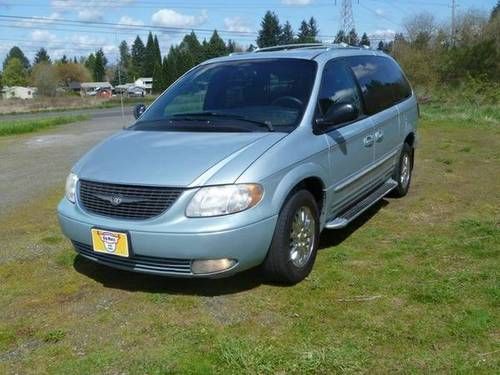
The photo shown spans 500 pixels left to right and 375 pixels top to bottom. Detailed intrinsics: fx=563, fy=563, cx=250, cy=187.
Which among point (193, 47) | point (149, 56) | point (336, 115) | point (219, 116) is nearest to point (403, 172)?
point (336, 115)

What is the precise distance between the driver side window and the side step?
92 centimetres

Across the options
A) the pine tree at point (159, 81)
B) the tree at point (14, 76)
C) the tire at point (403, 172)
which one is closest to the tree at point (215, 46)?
the pine tree at point (159, 81)

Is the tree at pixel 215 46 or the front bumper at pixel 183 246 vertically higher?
the tree at pixel 215 46

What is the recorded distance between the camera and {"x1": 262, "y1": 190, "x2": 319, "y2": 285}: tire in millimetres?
3979

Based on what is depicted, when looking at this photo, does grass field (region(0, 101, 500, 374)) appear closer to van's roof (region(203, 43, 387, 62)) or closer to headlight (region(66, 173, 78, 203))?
headlight (region(66, 173, 78, 203))

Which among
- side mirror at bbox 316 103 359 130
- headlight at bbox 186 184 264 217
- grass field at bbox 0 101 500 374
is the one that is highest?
side mirror at bbox 316 103 359 130

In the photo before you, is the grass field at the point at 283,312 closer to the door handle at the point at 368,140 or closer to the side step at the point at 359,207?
the side step at the point at 359,207

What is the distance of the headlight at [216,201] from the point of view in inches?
144

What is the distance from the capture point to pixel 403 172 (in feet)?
23.0

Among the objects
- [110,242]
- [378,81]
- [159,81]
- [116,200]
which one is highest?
[159,81]

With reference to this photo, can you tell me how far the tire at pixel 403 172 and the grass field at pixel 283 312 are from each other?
103 centimetres

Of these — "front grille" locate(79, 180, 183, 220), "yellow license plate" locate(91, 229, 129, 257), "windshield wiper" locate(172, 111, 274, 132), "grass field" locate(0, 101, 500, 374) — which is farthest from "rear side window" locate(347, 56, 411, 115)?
"yellow license plate" locate(91, 229, 129, 257)

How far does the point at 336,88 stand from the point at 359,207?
1.16 meters

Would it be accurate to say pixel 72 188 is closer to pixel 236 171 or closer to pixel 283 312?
pixel 236 171
